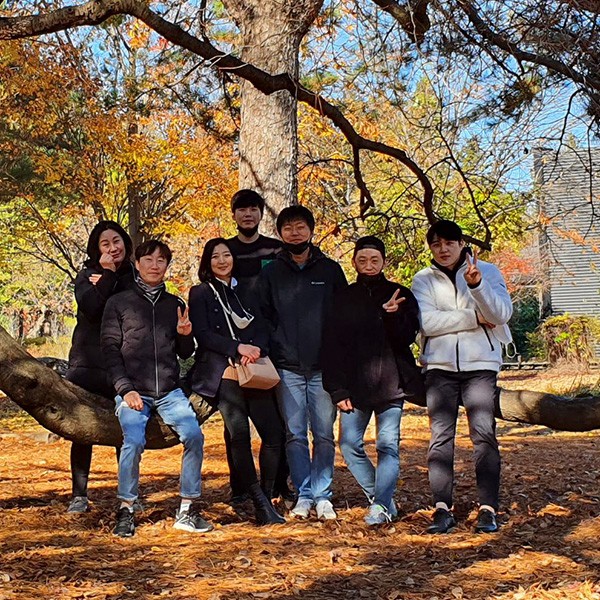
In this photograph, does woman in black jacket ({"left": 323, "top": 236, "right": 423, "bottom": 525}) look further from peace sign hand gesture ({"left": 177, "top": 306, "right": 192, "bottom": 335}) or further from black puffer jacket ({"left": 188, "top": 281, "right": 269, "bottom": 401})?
peace sign hand gesture ({"left": 177, "top": 306, "right": 192, "bottom": 335})

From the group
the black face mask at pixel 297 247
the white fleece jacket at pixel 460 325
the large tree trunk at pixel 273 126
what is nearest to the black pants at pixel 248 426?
the black face mask at pixel 297 247

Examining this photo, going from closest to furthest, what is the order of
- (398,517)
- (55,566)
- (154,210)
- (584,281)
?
(55,566)
(398,517)
(154,210)
(584,281)

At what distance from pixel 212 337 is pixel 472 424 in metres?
1.61

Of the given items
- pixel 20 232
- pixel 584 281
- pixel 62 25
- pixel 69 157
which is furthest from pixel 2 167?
pixel 584 281

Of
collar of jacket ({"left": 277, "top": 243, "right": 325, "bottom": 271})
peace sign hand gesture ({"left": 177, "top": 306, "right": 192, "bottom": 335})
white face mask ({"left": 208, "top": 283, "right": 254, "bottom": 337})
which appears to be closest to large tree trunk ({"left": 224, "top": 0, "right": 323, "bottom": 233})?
collar of jacket ({"left": 277, "top": 243, "right": 325, "bottom": 271})

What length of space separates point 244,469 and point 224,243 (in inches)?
53.7

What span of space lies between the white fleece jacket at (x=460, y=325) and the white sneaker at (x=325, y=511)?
104cm

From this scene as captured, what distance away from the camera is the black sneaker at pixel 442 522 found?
15.9 feet

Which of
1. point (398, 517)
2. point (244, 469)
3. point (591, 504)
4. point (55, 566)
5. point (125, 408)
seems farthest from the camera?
point (591, 504)

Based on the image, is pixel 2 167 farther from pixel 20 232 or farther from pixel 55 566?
pixel 55 566

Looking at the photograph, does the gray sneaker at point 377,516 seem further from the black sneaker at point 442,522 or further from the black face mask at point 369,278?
the black face mask at point 369,278

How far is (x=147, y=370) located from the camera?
4754 mm

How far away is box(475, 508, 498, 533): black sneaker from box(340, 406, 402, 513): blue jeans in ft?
1.75

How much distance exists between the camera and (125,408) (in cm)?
465
